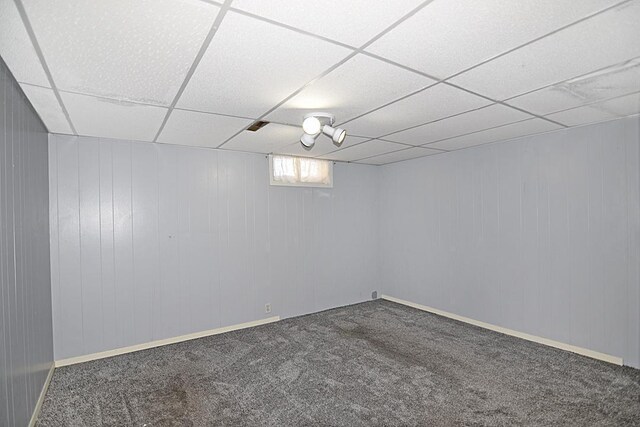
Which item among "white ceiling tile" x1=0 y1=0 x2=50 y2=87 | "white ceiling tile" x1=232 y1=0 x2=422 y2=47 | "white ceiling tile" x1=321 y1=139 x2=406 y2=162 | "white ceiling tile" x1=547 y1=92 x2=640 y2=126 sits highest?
"white ceiling tile" x1=232 y1=0 x2=422 y2=47

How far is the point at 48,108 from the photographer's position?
2.47m

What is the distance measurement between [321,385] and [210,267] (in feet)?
6.62

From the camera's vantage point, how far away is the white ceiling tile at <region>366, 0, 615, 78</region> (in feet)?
4.47

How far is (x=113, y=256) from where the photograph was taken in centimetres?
344

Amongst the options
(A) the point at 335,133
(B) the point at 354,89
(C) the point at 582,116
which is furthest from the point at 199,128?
(C) the point at 582,116

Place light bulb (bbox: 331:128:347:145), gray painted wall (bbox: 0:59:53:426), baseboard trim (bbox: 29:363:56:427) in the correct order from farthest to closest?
light bulb (bbox: 331:128:347:145) → baseboard trim (bbox: 29:363:56:427) → gray painted wall (bbox: 0:59:53:426)

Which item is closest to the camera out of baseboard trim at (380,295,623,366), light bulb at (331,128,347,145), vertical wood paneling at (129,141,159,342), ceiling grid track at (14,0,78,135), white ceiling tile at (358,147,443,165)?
ceiling grid track at (14,0,78,135)

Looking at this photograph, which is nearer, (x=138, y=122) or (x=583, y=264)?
(x=138, y=122)

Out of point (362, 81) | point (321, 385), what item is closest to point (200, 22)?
point (362, 81)

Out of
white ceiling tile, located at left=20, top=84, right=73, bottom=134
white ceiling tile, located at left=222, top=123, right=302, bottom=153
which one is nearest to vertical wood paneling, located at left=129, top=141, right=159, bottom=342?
white ceiling tile, located at left=20, top=84, right=73, bottom=134

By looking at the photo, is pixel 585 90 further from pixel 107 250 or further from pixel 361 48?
pixel 107 250

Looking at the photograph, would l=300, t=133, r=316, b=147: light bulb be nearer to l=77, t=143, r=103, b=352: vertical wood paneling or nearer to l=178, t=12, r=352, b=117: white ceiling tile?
l=178, t=12, r=352, b=117: white ceiling tile

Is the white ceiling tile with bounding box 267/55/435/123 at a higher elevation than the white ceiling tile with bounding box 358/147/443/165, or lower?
higher

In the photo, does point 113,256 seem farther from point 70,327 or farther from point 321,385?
point 321,385
